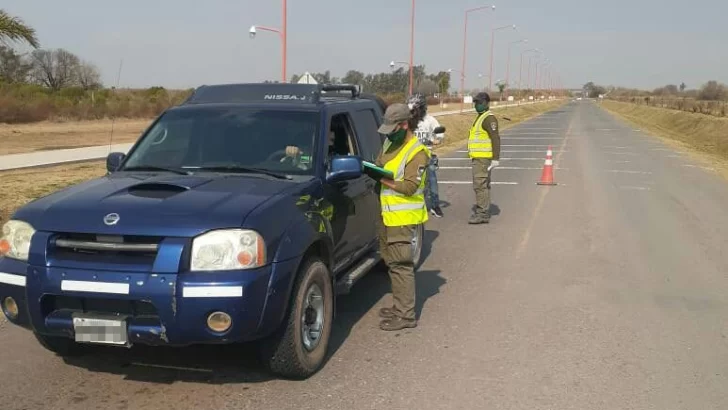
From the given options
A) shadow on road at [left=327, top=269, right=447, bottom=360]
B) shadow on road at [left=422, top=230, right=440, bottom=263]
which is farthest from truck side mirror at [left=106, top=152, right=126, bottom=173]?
shadow on road at [left=422, top=230, right=440, bottom=263]

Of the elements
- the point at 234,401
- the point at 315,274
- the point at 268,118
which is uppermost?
the point at 268,118

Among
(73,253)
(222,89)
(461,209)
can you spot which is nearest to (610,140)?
(461,209)

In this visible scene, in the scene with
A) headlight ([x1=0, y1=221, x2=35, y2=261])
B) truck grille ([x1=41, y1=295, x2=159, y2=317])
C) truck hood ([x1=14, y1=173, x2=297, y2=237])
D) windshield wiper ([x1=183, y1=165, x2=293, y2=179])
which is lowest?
truck grille ([x1=41, y1=295, x2=159, y2=317])

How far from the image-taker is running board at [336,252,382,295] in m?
5.16

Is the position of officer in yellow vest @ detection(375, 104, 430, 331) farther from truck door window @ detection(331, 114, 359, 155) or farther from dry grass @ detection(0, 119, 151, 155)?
dry grass @ detection(0, 119, 151, 155)

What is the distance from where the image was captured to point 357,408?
158 inches

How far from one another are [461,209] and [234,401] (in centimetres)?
809

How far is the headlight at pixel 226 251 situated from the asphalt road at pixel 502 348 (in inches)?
35.0

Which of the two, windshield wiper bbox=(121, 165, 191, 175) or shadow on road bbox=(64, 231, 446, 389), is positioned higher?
windshield wiper bbox=(121, 165, 191, 175)

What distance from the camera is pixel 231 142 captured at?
5.16 metres

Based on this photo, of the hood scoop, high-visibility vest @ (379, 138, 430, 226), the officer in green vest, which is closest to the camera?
the hood scoop

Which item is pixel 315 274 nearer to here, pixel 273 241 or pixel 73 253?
pixel 273 241

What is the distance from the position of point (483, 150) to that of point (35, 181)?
8.99 m

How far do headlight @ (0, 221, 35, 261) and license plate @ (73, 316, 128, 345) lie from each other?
0.53 metres
